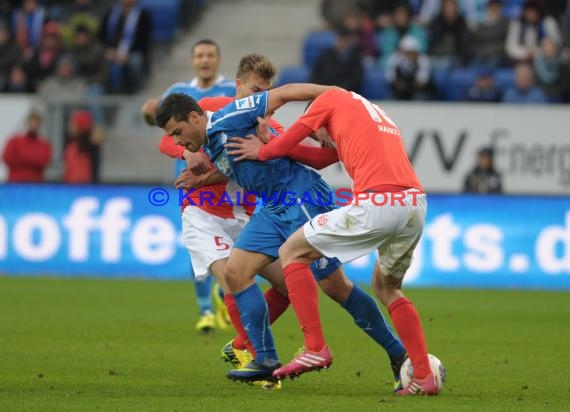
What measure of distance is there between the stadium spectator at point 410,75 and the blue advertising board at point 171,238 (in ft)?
9.47

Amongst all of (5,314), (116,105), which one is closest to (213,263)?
(5,314)

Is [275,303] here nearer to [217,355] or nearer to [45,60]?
[217,355]

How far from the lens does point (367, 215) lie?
7.64m

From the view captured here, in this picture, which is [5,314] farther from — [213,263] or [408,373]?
[408,373]

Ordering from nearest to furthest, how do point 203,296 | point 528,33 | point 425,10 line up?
point 203,296, point 528,33, point 425,10

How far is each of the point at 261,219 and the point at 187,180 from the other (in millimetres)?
845

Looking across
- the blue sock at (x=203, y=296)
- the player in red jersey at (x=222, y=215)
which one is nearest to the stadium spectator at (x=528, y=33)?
the blue sock at (x=203, y=296)

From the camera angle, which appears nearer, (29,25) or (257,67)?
(257,67)

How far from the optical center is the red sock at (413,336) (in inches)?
313

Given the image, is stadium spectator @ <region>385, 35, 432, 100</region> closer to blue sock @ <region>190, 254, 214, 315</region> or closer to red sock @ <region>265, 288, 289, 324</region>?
blue sock @ <region>190, 254, 214, 315</region>

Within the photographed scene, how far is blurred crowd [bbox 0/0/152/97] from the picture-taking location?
20.8 m

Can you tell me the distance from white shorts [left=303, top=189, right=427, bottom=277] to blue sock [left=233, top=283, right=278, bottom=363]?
0.68m

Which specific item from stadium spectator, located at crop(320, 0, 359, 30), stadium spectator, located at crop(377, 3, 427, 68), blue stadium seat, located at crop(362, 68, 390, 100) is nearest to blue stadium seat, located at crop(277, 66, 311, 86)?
blue stadium seat, located at crop(362, 68, 390, 100)

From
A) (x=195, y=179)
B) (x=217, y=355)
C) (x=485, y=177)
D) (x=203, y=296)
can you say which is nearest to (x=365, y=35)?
(x=485, y=177)
